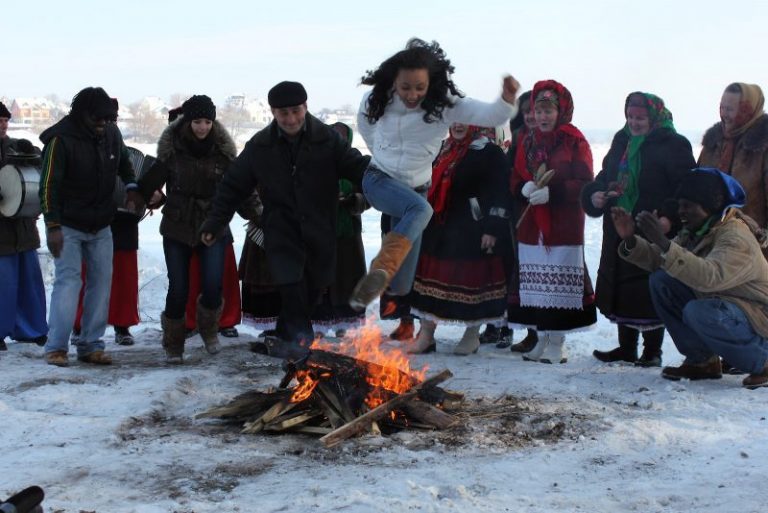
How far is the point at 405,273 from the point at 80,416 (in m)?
2.38

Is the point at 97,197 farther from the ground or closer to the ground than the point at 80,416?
farther from the ground

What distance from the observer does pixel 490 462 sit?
177 inches

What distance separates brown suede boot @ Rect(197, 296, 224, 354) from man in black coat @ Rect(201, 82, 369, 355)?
1.59 meters

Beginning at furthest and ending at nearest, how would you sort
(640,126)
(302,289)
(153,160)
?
(153,160) < (640,126) < (302,289)

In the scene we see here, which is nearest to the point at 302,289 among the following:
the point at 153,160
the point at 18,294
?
the point at 153,160

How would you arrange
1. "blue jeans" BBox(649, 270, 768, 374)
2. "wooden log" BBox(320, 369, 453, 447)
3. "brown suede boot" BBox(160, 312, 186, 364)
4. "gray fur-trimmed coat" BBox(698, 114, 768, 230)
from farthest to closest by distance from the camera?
"brown suede boot" BBox(160, 312, 186, 364) < "gray fur-trimmed coat" BBox(698, 114, 768, 230) < "blue jeans" BBox(649, 270, 768, 374) < "wooden log" BBox(320, 369, 453, 447)

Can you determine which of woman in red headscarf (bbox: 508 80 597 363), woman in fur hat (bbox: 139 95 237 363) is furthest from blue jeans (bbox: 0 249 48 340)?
woman in red headscarf (bbox: 508 80 597 363)

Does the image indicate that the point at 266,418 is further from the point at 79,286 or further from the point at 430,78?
the point at 79,286

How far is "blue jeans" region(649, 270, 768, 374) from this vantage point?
230 inches

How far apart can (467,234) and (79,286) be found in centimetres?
337

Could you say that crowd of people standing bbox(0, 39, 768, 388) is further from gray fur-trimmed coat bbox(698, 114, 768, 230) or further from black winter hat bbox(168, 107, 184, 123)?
black winter hat bbox(168, 107, 184, 123)

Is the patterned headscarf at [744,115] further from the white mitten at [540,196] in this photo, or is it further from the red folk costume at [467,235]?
the red folk costume at [467,235]

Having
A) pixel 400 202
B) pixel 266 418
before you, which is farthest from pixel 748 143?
pixel 266 418

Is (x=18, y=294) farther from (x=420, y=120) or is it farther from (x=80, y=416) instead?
(x=420, y=120)
